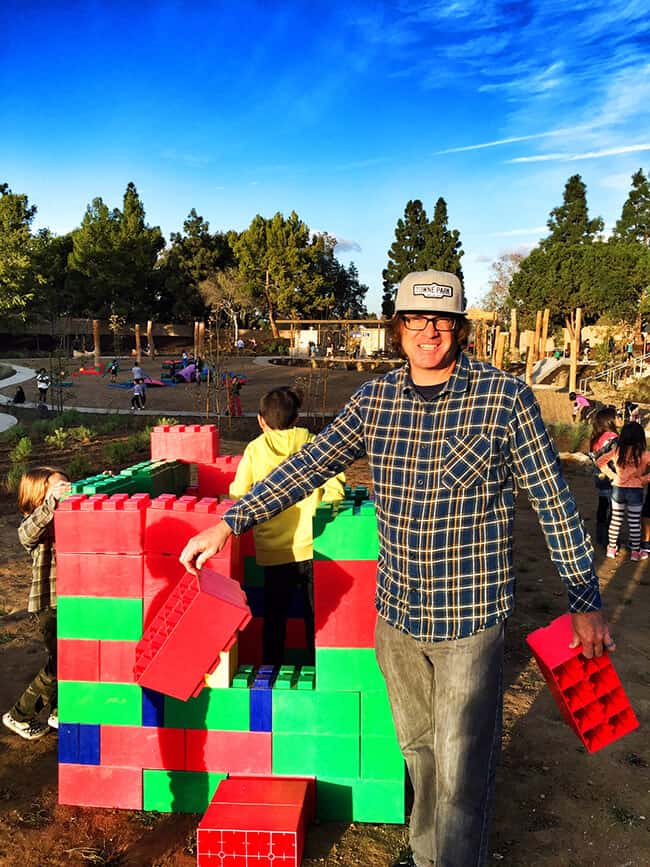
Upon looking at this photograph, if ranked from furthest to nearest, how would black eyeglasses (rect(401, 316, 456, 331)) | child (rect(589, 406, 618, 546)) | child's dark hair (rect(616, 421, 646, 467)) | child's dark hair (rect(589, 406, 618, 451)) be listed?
child's dark hair (rect(589, 406, 618, 451)), child (rect(589, 406, 618, 546)), child's dark hair (rect(616, 421, 646, 467)), black eyeglasses (rect(401, 316, 456, 331))

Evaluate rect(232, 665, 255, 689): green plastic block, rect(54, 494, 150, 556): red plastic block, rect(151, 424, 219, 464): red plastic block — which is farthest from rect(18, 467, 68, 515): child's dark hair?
rect(232, 665, 255, 689): green plastic block

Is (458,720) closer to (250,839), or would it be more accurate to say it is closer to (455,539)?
(455,539)

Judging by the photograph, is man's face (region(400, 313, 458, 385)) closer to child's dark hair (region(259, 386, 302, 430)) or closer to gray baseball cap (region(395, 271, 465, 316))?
gray baseball cap (region(395, 271, 465, 316))

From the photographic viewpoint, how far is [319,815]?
281cm

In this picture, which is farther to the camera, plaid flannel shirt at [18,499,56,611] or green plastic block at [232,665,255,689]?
plaid flannel shirt at [18,499,56,611]

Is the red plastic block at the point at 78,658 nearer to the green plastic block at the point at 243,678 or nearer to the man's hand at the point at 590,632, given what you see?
the green plastic block at the point at 243,678

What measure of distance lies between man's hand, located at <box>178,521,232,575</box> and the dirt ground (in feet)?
3.95

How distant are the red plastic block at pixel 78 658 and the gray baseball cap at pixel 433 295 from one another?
1.86m

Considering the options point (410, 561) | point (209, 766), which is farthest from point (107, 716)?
point (410, 561)

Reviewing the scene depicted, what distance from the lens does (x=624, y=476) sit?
675cm

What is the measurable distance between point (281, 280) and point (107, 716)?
51989 millimetres

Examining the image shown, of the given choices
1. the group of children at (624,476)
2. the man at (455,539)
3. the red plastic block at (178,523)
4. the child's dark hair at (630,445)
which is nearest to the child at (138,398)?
the group of children at (624,476)

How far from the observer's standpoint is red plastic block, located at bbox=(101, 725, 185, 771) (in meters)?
2.83

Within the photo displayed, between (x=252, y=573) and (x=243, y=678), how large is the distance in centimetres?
89
